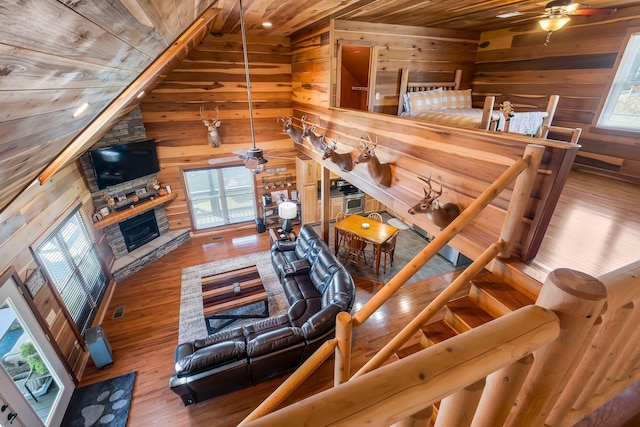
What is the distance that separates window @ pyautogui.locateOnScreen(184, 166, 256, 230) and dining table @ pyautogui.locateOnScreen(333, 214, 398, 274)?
9.31 feet

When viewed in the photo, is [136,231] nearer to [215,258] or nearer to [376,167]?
[215,258]

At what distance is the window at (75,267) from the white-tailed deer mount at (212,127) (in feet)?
9.69

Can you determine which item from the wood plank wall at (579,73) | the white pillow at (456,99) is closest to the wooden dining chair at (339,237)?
the white pillow at (456,99)

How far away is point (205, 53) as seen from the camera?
6121 millimetres

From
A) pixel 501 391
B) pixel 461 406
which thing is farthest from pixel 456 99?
pixel 461 406

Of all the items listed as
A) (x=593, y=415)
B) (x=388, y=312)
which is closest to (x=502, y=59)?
(x=388, y=312)

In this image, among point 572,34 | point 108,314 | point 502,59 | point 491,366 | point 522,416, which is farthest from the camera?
point 502,59

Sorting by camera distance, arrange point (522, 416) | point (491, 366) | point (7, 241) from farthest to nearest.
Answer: point (7, 241) → point (522, 416) → point (491, 366)

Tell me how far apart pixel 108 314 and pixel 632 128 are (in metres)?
8.70

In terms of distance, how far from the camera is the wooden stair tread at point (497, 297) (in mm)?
1972

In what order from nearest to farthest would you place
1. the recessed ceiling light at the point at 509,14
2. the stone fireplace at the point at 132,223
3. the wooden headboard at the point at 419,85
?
the recessed ceiling light at the point at 509,14 < the wooden headboard at the point at 419,85 < the stone fireplace at the point at 132,223

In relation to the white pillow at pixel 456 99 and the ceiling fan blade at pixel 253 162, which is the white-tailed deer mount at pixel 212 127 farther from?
the white pillow at pixel 456 99

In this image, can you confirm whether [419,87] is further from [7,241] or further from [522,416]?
[7,241]

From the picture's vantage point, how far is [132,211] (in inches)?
238
